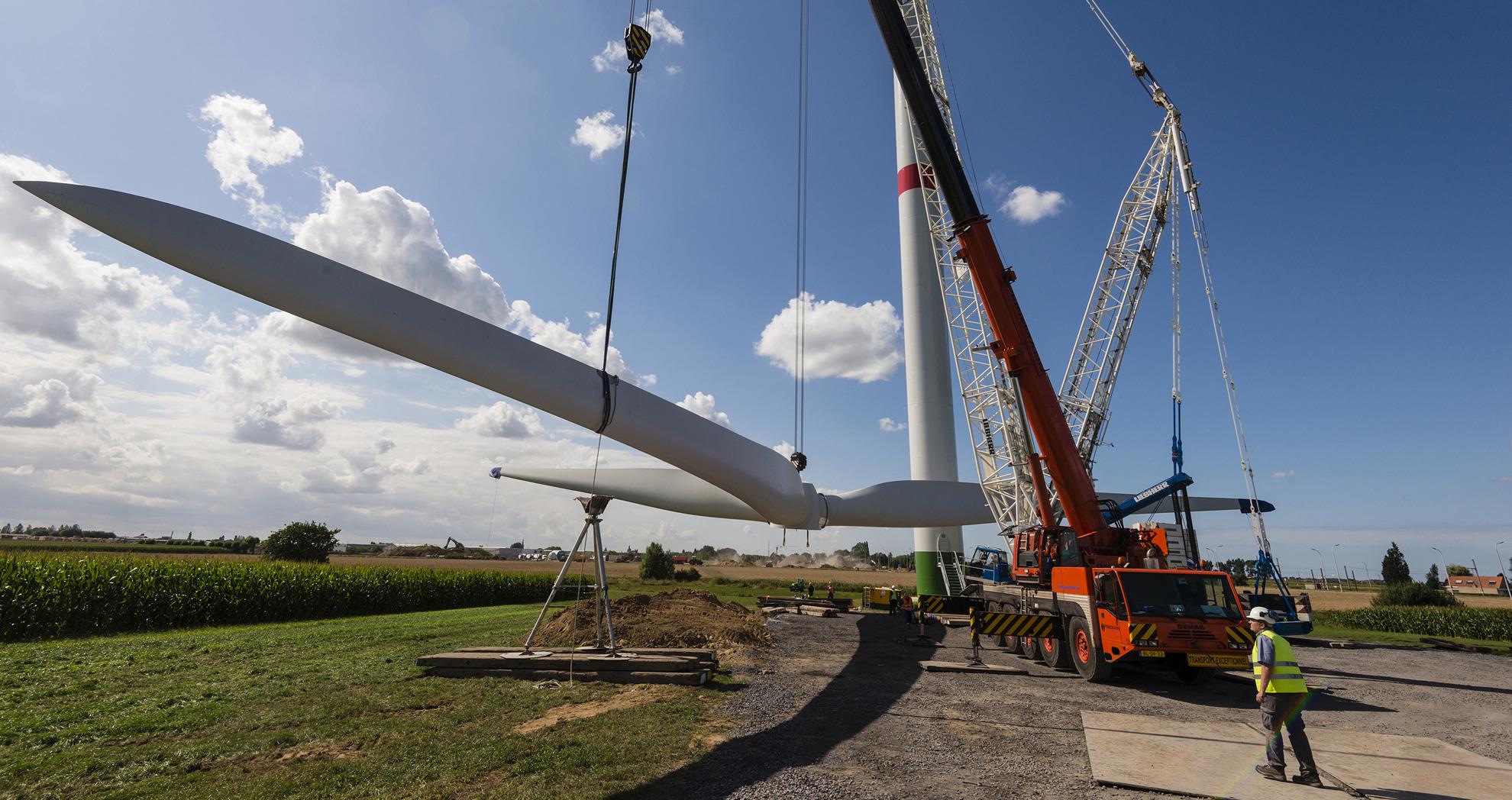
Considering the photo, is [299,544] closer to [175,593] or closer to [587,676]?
[175,593]

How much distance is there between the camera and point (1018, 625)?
41.5 ft

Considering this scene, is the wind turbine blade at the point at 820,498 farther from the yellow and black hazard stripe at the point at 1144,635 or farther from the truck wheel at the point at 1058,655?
the yellow and black hazard stripe at the point at 1144,635

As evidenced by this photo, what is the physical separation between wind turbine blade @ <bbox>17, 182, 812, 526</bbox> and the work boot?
770cm

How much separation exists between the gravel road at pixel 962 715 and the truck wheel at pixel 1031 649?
0.27 m

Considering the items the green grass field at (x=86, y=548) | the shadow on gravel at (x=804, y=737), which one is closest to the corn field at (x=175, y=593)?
the green grass field at (x=86, y=548)

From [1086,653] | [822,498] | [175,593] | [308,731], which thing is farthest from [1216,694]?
[175,593]

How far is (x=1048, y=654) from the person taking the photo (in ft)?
43.4

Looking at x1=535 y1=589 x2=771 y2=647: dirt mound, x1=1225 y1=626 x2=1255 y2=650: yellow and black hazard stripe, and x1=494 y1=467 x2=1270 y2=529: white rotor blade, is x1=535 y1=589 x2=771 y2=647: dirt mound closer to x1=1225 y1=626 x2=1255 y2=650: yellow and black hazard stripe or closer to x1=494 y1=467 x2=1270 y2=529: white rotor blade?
x1=494 y1=467 x2=1270 y2=529: white rotor blade

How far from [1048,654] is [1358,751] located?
5856 millimetres

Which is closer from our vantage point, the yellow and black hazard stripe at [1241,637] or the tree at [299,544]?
the yellow and black hazard stripe at [1241,637]

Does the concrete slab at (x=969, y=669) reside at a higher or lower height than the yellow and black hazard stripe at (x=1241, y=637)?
lower

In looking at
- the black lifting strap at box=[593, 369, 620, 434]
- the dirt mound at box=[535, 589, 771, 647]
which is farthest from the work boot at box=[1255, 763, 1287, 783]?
the dirt mound at box=[535, 589, 771, 647]

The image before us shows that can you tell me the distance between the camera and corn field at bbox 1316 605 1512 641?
2406 cm

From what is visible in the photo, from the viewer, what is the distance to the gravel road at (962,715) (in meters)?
6.31
